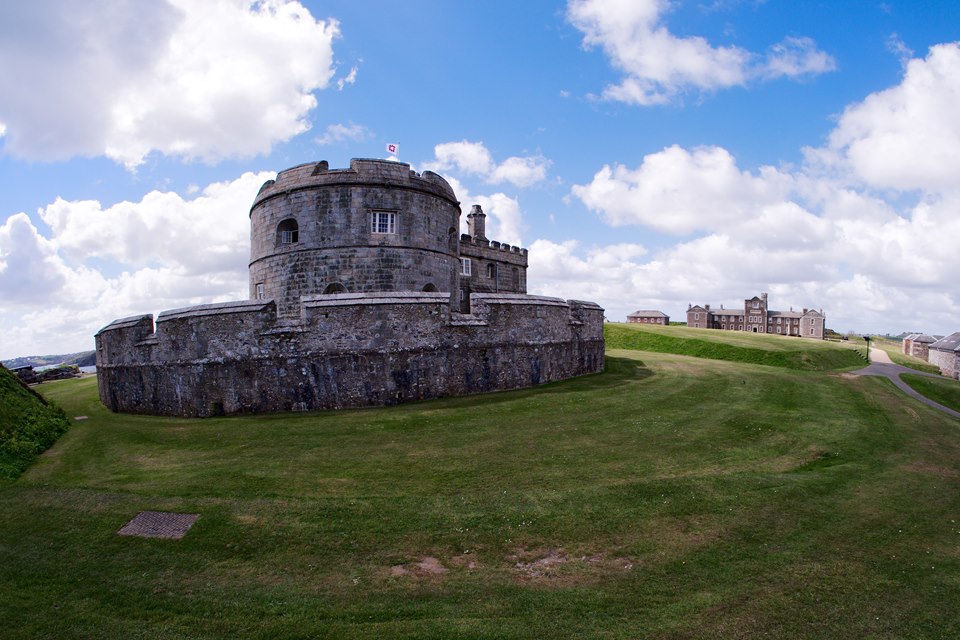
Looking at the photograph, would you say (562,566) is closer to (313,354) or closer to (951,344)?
(313,354)

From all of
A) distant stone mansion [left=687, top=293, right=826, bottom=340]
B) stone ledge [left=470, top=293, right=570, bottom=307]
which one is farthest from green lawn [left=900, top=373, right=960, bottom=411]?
distant stone mansion [left=687, top=293, right=826, bottom=340]

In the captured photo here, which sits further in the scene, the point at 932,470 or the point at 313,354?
the point at 313,354

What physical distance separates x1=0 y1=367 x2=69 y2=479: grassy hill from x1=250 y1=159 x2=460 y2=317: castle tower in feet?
28.1

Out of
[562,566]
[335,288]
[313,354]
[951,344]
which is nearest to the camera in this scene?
[562,566]

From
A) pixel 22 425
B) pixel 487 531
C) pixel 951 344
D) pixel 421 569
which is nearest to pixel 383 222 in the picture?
pixel 22 425

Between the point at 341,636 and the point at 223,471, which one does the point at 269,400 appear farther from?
the point at 341,636

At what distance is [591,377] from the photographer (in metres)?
22.4

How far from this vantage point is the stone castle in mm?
16312

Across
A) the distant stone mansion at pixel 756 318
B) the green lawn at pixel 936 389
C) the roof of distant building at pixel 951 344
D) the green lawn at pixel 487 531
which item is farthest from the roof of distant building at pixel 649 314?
the green lawn at pixel 487 531

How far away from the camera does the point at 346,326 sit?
1633 centimetres

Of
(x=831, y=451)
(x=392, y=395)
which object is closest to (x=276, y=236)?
(x=392, y=395)

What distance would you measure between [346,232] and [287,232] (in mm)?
3268

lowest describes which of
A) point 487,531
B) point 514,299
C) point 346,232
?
point 487,531

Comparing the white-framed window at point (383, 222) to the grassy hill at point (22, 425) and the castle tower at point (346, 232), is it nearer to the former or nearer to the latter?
the castle tower at point (346, 232)
